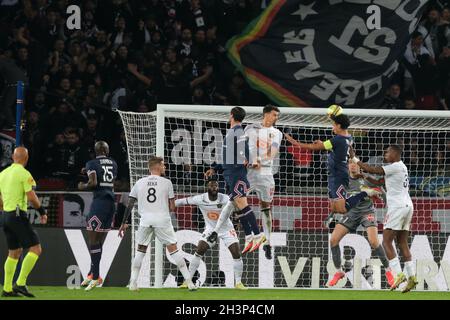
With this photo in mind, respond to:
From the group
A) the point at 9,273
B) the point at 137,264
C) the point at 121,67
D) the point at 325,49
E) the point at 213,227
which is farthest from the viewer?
the point at 121,67

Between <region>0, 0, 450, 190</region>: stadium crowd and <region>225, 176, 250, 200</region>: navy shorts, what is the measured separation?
4632 mm

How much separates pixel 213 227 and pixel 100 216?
1.78 meters

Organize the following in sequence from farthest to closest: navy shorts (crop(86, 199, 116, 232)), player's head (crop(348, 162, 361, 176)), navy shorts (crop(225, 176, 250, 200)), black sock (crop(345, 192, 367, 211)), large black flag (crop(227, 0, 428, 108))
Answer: large black flag (crop(227, 0, 428, 108))
navy shorts (crop(86, 199, 116, 232))
black sock (crop(345, 192, 367, 211))
player's head (crop(348, 162, 361, 176))
navy shorts (crop(225, 176, 250, 200))

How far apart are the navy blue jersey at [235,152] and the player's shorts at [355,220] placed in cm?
183

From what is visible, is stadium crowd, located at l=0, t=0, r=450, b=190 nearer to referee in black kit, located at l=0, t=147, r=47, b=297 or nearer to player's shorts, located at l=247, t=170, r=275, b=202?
player's shorts, located at l=247, t=170, r=275, b=202

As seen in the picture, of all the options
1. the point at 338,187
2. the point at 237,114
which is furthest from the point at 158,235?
the point at 338,187

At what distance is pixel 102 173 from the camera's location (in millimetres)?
19062

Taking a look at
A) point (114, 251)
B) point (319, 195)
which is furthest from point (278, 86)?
point (114, 251)

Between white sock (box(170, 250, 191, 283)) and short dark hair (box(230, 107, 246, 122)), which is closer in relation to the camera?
short dark hair (box(230, 107, 246, 122))

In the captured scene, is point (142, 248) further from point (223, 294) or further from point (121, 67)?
point (121, 67)

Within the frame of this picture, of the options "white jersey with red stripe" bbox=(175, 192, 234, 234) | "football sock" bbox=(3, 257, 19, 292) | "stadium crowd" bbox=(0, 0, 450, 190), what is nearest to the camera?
"football sock" bbox=(3, 257, 19, 292)

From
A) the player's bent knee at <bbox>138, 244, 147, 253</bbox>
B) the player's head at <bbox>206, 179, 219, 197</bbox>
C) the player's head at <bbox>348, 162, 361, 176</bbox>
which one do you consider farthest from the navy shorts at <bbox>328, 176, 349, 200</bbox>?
the player's bent knee at <bbox>138, 244, 147, 253</bbox>

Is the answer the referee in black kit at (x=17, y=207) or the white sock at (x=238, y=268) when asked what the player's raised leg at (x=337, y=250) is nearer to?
the white sock at (x=238, y=268)

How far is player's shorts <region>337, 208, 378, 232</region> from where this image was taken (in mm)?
18875
